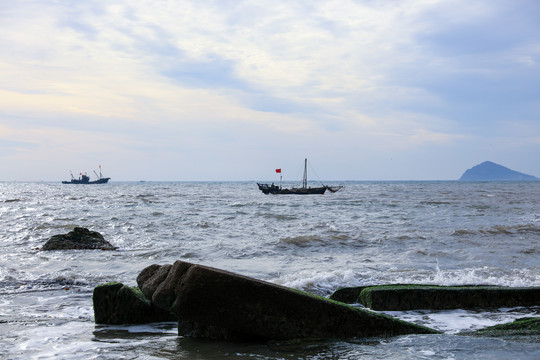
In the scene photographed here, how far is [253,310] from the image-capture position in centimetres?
476

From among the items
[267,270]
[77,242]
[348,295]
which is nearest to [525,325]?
[348,295]

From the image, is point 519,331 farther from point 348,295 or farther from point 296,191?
point 296,191

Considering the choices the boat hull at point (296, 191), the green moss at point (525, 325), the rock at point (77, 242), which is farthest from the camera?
the boat hull at point (296, 191)

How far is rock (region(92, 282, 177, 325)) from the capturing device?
6.09 m

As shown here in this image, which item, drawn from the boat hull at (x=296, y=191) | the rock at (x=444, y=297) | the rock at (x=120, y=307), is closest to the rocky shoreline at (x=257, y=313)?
the rock at (x=120, y=307)

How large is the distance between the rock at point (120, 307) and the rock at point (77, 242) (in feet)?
28.9

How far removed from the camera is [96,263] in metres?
11.7

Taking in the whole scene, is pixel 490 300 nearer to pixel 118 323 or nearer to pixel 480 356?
pixel 480 356

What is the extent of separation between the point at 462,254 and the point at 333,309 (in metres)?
9.97

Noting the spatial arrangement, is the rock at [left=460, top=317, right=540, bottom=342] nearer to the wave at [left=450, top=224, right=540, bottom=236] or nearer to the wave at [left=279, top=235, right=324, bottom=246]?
the wave at [left=279, top=235, right=324, bottom=246]


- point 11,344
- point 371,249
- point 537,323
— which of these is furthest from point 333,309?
point 371,249

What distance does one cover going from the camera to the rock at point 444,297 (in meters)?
7.05

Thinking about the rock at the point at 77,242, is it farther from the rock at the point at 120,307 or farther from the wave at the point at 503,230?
the wave at the point at 503,230

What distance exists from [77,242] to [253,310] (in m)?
11.6
